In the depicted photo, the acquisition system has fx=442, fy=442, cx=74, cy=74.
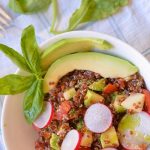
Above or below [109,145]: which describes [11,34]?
above

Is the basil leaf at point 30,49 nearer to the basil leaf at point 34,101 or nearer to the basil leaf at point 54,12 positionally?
the basil leaf at point 34,101

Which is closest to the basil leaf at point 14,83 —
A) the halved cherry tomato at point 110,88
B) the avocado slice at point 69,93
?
the avocado slice at point 69,93

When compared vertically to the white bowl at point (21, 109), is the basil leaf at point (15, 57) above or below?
above

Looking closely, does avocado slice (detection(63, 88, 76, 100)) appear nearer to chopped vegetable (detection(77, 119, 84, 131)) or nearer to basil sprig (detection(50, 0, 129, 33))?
chopped vegetable (detection(77, 119, 84, 131))

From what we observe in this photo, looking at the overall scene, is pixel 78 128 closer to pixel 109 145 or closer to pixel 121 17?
pixel 109 145

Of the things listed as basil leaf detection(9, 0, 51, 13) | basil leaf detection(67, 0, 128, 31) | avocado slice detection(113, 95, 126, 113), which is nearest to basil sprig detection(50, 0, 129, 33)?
basil leaf detection(67, 0, 128, 31)

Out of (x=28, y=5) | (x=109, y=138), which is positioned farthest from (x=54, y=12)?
(x=109, y=138)

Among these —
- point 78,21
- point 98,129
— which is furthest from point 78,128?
point 78,21
